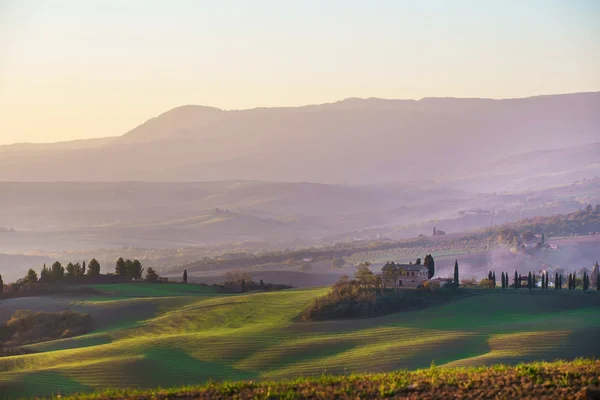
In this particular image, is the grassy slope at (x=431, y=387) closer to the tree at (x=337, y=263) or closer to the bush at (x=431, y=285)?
the bush at (x=431, y=285)

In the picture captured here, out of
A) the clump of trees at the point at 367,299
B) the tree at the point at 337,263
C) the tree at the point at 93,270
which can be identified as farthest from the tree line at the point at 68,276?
the tree at the point at 337,263

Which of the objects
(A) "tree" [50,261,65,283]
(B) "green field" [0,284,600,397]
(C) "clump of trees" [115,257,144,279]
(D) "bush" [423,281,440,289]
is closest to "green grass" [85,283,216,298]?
(A) "tree" [50,261,65,283]

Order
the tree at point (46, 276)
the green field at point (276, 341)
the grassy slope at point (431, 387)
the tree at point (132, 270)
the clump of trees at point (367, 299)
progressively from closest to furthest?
the grassy slope at point (431, 387)
the green field at point (276, 341)
the clump of trees at point (367, 299)
the tree at point (46, 276)
the tree at point (132, 270)

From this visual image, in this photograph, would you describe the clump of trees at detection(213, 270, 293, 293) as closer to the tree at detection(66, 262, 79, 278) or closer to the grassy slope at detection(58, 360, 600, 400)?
the tree at detection(66, 262, 79, 278)

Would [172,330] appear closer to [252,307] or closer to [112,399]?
[252,307]

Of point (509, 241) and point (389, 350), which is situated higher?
point (509, 241)

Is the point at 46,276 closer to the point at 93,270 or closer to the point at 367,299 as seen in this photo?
the point at 93,270

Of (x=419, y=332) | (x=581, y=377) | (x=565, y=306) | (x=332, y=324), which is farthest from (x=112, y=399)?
(x=565, y=306)
